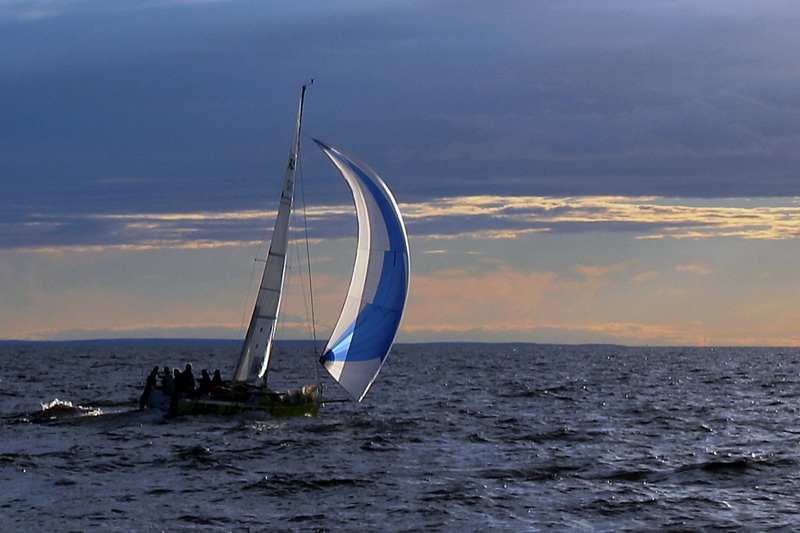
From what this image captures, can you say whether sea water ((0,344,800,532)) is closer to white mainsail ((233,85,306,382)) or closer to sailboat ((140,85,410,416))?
sailboat ((140,85,410,416))

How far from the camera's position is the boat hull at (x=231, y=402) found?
32.3 metres

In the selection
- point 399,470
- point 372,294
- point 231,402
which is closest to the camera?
point 399,470

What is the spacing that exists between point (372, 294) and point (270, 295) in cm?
345

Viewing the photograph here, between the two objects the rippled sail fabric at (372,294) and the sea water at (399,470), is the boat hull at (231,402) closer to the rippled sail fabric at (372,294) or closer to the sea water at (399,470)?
the sea water at (399,470)

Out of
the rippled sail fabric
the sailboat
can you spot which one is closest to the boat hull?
the sailboat

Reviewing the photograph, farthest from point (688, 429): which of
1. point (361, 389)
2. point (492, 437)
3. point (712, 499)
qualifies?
point (712, 499)

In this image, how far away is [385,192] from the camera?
106ft

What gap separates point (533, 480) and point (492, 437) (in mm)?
7822

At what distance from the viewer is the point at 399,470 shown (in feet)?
80.4

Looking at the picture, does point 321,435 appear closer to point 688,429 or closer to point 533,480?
point 533,480

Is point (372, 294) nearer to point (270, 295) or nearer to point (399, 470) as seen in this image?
point (270, 295)

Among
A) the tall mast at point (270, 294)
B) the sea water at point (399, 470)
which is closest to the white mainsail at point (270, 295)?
the tall mast at point (270, 294)

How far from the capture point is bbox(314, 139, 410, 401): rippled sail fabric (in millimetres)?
32156

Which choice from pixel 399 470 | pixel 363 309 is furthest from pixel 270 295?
pixel 399 470
